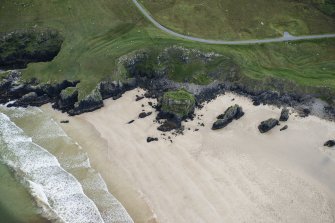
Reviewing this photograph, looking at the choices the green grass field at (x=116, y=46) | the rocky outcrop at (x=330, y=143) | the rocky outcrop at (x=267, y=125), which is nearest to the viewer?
the rocky outcrop at (x=330, y=143)

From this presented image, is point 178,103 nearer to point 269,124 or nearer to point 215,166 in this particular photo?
point 215,166

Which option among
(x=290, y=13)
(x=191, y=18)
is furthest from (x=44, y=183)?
(x=290, y=13)

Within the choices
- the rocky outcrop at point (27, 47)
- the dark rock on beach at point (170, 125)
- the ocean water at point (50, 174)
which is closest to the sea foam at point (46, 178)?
the ocean water at point (50, 174)

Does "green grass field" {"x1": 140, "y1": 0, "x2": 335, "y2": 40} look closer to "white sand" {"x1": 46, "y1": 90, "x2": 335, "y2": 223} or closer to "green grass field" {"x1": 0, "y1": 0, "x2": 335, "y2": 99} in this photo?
"green grass field" {"x1": 0, "y1": 0, "x2": 335, "y2": 99}

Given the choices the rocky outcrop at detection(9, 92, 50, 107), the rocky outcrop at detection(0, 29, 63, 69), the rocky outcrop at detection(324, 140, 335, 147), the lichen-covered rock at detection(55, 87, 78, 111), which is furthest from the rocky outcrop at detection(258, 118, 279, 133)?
the rocky outcrop at detection(0, 29, 63, 69)

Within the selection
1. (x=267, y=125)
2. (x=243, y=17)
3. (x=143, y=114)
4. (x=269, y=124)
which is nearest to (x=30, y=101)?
(x=143, y=114)

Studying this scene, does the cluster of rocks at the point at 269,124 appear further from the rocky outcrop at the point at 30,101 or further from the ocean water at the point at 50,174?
the rocky outcrop at the point at 30,101
